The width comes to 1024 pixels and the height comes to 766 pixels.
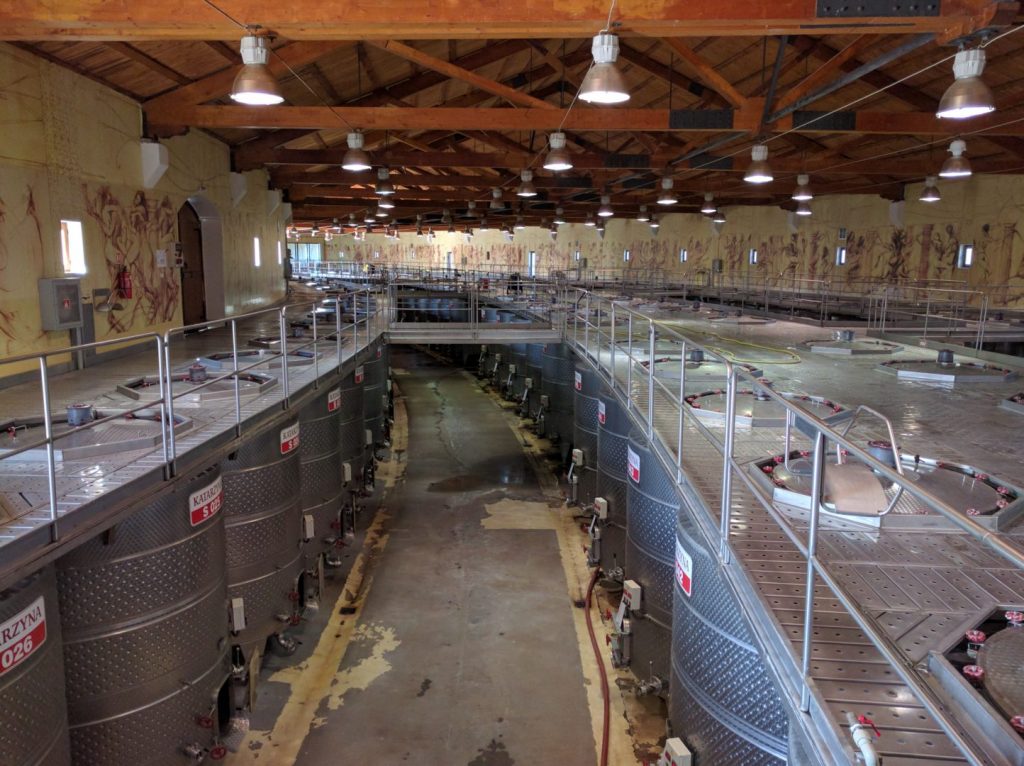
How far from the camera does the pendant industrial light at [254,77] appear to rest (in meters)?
5.84

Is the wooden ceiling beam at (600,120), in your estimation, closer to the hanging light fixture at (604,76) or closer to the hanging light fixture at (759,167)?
the hanging light fixture at (759,167)

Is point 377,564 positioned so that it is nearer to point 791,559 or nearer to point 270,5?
point 270,5

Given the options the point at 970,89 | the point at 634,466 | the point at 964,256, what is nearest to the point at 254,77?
the point at 634,466

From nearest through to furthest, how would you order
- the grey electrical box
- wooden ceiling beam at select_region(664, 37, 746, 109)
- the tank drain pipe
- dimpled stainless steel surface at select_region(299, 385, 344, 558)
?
the tank drain pipe, the grey electrical box, dimpled stainless steel surface at select_region(299, 385, 344, 558), wooden ceiling beam at select_region(664, 37, 746, 109)

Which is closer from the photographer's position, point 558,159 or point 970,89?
point 970,89

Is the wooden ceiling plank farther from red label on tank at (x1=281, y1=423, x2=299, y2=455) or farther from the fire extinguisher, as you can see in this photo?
red label on tank at (x1=281, y1=423, x2=299, y2=455)

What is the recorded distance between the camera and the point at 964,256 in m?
17.9

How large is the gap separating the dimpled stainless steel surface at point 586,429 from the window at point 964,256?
1179 centimetres

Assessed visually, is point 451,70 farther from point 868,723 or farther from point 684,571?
point 868,723

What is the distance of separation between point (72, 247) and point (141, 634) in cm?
555

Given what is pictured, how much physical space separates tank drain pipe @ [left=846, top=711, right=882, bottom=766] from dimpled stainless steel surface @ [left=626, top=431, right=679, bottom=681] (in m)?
3.85

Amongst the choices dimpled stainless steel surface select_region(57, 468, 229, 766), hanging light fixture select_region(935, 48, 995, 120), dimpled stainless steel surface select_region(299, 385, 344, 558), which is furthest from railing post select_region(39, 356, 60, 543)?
hanging light fixture select_region(935, 48, 995, 120)

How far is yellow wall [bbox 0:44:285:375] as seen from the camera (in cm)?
727

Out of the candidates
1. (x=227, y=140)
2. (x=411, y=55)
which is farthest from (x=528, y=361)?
(x=411, y=55)
